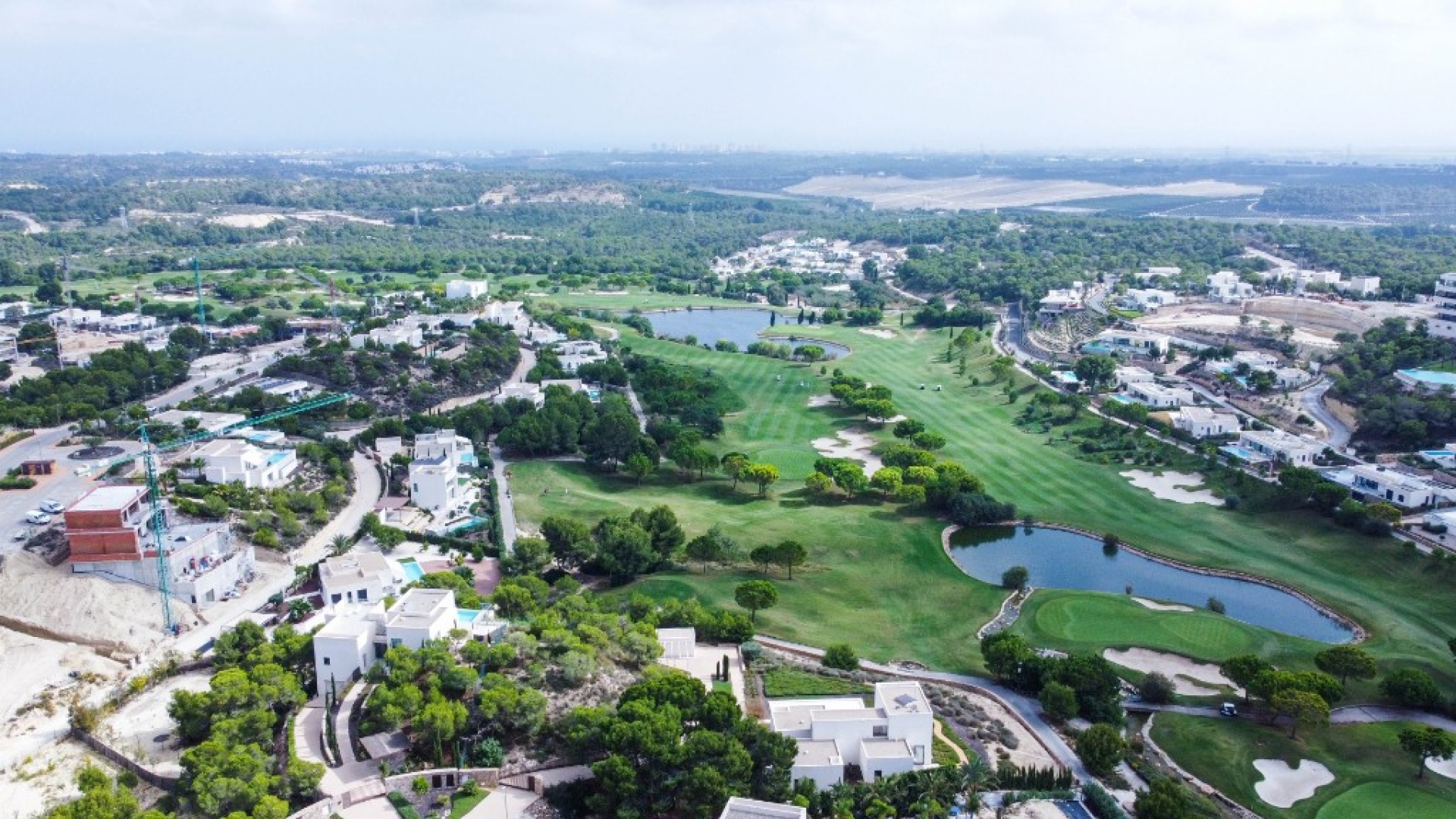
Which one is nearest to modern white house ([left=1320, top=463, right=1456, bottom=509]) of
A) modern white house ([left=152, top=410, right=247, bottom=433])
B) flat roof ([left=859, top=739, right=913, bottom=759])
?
flat roof ([left=859, top=739, right=913, bottom=759])

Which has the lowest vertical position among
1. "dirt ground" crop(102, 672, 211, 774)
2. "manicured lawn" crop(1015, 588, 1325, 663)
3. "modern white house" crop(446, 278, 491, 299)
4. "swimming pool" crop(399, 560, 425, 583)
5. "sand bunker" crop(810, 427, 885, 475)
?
"sand bunker" crop(810, 427, 885, 475)

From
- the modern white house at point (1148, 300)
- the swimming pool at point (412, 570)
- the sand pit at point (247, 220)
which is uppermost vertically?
the modern white house at point (1148, 300)

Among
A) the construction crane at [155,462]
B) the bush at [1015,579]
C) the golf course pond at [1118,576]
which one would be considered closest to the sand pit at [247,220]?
the construction crane at [155,462]

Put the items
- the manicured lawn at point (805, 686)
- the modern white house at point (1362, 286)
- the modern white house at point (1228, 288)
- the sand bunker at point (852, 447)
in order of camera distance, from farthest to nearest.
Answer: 1. the modern white house at point (1228, 288)
2. the modern white house at point (1362, 286)
3. the sand bunker at point (852, 447)
4. the manicured lawn at point (805, 686)

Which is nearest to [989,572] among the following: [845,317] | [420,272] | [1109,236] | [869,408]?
[869,408]

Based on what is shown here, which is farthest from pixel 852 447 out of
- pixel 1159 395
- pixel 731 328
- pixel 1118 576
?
pixel 731 328

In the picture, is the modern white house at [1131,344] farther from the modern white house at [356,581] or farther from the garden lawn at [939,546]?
A: the modern white house at [356,581]

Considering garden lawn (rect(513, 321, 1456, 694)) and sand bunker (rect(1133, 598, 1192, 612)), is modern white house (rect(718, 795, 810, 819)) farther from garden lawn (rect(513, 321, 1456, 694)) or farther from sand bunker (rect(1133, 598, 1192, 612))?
sand bunker (rect(1133, 598, 1192, 612))

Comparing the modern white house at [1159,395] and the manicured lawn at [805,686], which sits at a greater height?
the modern white house at [1159,395]
